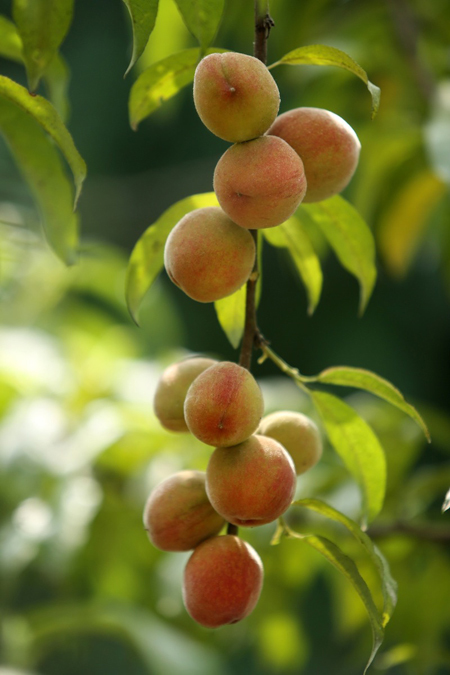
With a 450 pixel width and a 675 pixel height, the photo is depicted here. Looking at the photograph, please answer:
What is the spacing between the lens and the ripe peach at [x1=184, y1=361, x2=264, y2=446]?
555mm

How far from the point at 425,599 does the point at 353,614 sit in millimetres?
141

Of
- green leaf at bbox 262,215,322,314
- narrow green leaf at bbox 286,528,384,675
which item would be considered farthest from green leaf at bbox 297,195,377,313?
narrow green leaf at bbox 286,528,384,675

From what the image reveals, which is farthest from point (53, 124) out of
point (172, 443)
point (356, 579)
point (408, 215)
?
point (408, 215)

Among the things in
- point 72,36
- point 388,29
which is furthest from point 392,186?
point 72,36

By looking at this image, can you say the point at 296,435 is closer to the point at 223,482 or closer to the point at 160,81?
the point at 223,482

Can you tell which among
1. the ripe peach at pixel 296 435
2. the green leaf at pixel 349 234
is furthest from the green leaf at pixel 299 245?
the ripe peach at pixel 296 435

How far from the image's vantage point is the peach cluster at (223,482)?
1.84ft

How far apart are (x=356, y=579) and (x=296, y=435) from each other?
0.46 feet

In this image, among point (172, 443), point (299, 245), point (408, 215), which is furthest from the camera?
point (408, 215)

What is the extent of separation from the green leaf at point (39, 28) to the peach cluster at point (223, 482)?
268 mm

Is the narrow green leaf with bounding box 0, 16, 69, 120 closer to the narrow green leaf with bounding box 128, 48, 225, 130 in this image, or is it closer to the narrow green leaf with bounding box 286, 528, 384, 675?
the narrow green leaf with bounding box 128, 48, 225, 130

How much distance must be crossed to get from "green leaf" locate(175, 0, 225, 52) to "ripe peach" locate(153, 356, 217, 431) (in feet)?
0.87

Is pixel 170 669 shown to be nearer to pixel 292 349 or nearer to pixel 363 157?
pixel 363 157

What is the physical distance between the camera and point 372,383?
0.65 m
